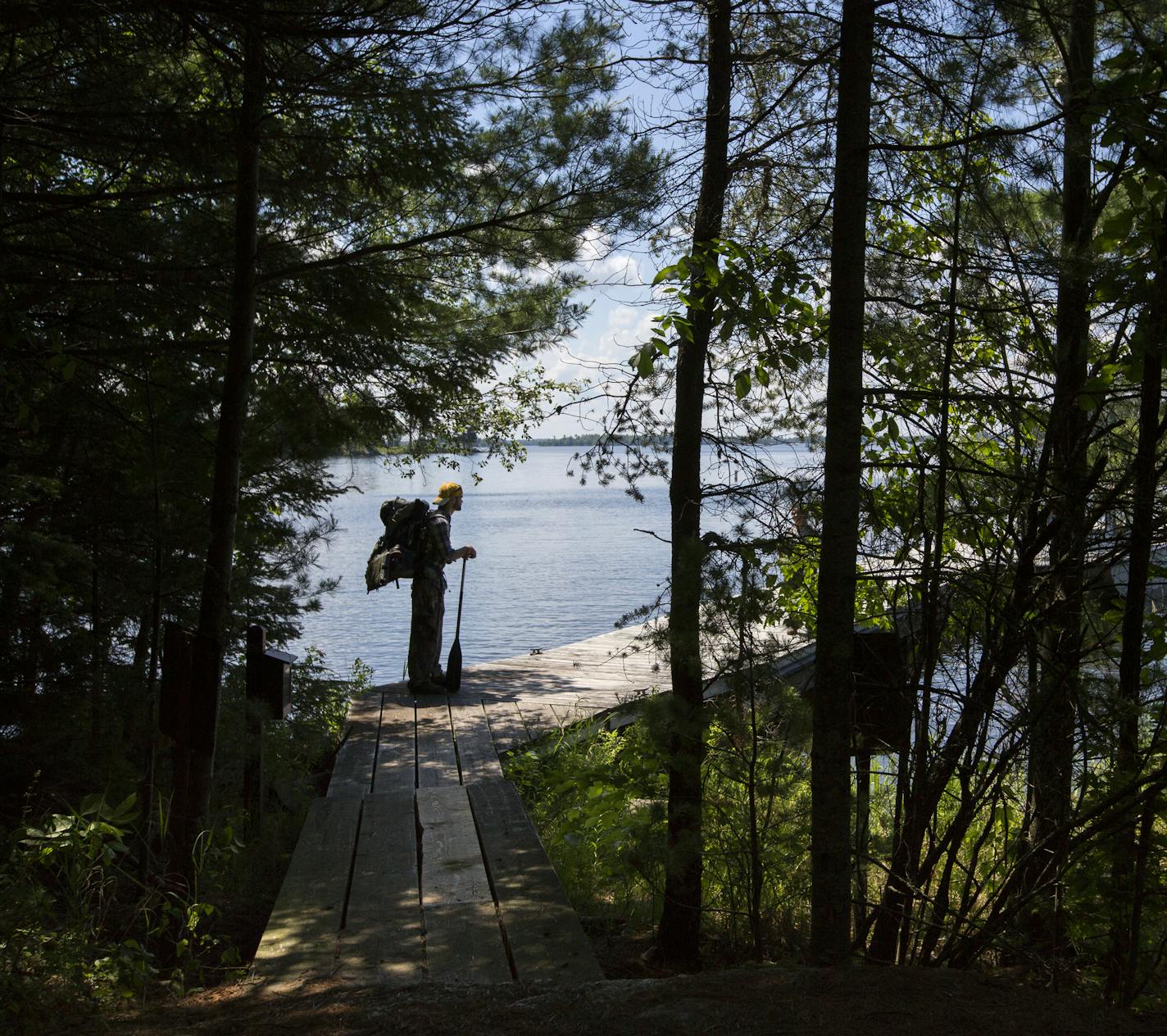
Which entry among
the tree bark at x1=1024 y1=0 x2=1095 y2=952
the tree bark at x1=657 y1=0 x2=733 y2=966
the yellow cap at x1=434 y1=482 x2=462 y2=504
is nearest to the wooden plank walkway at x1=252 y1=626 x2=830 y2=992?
the tree bark at x1=657 y1=0 x2=733 y2=966

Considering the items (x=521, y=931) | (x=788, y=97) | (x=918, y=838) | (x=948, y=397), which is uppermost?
(x=788, y=97)

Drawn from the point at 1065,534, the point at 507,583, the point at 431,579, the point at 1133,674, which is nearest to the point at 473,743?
the point at 431,579

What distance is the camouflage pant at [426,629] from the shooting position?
9.23 metres

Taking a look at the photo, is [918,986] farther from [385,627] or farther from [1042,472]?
[385,627]

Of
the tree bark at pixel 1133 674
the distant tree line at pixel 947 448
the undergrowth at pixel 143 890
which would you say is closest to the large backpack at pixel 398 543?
the undergrowth at pixel 143 890

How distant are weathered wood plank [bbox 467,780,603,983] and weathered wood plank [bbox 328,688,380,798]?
2.98 feet

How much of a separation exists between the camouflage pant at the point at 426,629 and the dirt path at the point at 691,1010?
5695 mm

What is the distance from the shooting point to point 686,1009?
122 inches

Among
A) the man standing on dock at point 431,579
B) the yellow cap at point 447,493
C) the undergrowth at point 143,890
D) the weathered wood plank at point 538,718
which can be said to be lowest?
the undergrowth at point 143,890

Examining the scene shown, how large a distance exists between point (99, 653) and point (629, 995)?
4.85 m

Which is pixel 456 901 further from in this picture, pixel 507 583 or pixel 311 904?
pixel 507 583

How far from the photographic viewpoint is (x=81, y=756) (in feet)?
21.7

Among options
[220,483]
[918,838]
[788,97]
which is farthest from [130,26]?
[918,838]

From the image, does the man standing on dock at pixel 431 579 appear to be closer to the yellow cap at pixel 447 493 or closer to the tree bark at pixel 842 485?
the yellow cap at pixel 447 493
